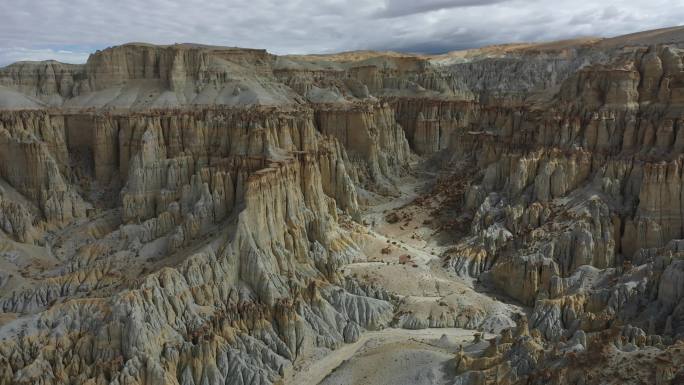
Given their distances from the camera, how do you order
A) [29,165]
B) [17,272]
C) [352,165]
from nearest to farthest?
[17,272] → [29,165] → [352,165]

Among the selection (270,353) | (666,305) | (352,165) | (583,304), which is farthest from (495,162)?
(270,353)

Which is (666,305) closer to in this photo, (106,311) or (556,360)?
(556,360)

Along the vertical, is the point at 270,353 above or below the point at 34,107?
below

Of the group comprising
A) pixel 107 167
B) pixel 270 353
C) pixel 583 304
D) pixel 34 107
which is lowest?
pixel 270 353

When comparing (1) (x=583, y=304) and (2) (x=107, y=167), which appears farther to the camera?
(2) (x=107, y=167)

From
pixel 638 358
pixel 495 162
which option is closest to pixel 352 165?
pixel 495 162

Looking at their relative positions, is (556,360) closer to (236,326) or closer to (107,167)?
(236,326)

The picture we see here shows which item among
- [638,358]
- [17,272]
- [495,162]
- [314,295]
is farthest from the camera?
[495,162]
